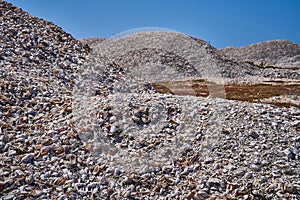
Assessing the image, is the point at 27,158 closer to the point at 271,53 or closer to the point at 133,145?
the point at 133,145

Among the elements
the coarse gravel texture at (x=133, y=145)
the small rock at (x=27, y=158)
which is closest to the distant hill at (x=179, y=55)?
the coarse gravel texture at (x=133, y=145)

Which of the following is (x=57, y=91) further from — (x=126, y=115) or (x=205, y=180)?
(x=205, y=180)

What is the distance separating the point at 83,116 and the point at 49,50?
8.44m

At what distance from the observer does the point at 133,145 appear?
9.73 meters

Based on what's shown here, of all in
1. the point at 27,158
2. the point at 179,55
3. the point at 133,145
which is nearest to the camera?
the point at 27,158

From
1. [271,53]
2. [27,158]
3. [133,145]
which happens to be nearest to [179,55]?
[271,53]

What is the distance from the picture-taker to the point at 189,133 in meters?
10.1

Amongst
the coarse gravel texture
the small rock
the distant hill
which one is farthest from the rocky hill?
the small rock

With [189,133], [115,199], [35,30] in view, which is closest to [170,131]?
[189,133]

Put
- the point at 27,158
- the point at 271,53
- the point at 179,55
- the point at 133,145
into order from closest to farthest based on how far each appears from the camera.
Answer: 1. the point at 27,158
2. the point at 133,145
3. the point at 179,55
4. the point at 271,53

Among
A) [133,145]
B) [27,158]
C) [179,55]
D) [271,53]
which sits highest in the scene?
[271,53]

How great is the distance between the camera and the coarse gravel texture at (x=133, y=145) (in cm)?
794

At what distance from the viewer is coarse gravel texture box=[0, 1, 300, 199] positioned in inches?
313

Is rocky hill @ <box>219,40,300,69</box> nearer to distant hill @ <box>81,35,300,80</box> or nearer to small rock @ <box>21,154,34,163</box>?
distant hill @ <box>81,35,300,80</box>
